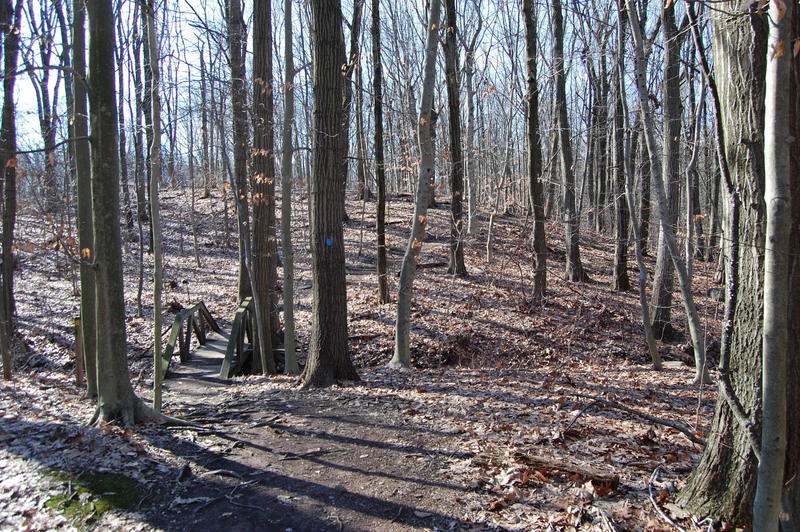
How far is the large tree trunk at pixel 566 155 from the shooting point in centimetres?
1247

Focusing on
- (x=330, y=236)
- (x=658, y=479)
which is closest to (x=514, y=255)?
(x=330, y=236)

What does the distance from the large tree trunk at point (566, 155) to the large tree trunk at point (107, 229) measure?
977 centimetres

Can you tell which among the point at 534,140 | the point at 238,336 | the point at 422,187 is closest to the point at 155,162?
the point at 422,187

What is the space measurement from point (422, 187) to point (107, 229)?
14.8 feet

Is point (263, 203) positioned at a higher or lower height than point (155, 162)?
lower

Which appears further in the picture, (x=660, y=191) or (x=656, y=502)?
(x=660, y=191)

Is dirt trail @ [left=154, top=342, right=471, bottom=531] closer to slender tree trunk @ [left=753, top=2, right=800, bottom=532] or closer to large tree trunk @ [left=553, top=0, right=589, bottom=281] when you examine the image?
slender tree trunk @ [left=753, top=2, right=800, bottom=532]

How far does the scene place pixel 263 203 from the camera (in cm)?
946

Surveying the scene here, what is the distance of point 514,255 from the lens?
16.1 metres

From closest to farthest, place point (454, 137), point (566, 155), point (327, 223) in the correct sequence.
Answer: point (327, 223)
point (566, 155)
point (454, 137)

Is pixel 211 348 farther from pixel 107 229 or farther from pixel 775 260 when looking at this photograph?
pixel 775 260

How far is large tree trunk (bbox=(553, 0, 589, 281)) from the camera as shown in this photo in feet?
40.9

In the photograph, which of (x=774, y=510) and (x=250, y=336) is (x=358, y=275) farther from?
(x=774, y=510)

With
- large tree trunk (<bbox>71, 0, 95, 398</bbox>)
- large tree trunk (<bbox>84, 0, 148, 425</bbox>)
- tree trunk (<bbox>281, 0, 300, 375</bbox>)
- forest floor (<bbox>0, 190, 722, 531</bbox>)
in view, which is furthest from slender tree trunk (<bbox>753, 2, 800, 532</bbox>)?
tree trunk (<bbox>281, 0, 300, 375</bbox>)
